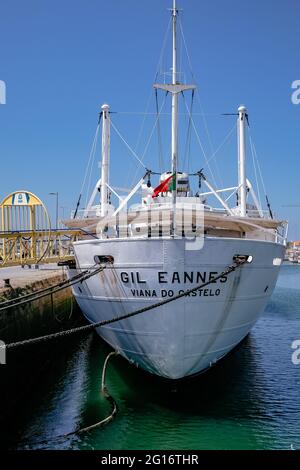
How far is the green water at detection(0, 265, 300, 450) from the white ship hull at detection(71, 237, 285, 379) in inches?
36.2

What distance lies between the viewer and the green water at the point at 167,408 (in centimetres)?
1045

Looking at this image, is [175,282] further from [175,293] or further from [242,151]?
[242,151]

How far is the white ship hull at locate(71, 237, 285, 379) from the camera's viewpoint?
10953 mm

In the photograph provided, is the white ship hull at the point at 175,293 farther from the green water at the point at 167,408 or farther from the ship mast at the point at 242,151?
the ship mast at the point at 242,151

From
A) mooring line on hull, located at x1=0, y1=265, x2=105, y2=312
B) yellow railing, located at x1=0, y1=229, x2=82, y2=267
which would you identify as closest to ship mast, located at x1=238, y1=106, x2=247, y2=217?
yellow railing, located at x1=0, y1=229, x2=82, y2=267

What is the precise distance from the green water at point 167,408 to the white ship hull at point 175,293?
920 millimetres

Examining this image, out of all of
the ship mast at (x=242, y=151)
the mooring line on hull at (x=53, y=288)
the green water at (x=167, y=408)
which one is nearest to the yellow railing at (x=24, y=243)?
the green water at (x=167, y=408)

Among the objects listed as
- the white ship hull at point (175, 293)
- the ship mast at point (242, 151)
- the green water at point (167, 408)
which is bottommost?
the green water at point (167, 408)

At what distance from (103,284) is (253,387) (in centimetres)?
575

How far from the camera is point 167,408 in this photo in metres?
11.9

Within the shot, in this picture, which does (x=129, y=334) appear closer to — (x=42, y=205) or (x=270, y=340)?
(x=42, y=205)

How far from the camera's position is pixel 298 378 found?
48.4ft

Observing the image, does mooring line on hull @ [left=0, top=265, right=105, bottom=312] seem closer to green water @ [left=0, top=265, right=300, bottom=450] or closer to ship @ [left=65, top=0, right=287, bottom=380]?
ship @ [left=65, top=0, right=287, bottom=380]

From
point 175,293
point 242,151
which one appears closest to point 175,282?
point 175,293
